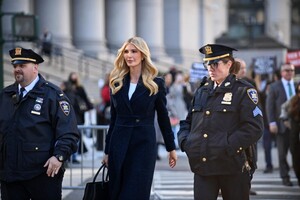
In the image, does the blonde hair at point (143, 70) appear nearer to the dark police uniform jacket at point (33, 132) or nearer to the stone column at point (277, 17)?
the dark police uniform jacket at point (33, 132)

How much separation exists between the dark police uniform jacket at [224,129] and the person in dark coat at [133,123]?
380 millimetres

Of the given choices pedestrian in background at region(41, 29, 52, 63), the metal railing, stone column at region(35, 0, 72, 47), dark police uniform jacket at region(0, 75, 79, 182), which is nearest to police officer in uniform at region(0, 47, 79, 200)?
dark police uniform jacket at region(0, 75, 79, 182)

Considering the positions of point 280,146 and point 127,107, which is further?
point 280,146

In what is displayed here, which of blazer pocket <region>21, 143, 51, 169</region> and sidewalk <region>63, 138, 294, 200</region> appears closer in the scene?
blazer pocket <region>21, 143, 51, 169</region>

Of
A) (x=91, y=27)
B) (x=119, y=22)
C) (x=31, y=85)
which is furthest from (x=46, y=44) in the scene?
(x=31, y=85)

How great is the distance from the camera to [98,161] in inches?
614

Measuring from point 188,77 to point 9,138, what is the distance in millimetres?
15902

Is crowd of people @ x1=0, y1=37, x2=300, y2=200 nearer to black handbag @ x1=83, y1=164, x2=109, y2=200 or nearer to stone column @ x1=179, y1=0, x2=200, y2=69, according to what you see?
black handbag @ x1=83, y1=164, x2=109, y2=200

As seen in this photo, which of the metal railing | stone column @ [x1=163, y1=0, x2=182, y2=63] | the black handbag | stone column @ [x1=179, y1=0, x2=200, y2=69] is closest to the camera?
the black handbag

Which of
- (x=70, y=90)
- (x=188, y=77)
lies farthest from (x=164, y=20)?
(x=70, y=90)

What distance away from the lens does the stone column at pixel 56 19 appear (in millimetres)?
32156

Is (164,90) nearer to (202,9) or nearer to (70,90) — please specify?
(70,90)

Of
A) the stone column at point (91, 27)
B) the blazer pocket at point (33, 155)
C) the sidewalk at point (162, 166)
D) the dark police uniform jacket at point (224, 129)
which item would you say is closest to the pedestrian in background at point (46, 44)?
the stone column at point (91, 27)

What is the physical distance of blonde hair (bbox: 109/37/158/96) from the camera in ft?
23.8
